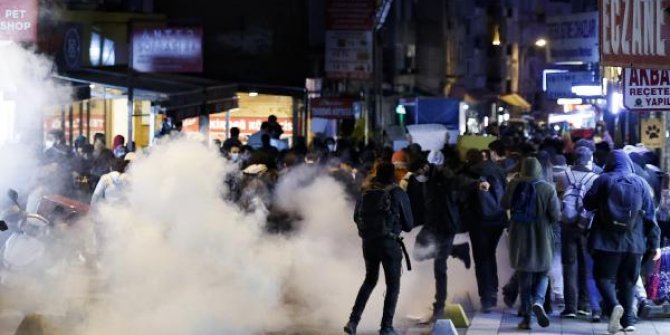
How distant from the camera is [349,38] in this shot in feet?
121

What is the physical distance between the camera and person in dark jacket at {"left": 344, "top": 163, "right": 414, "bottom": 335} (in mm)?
12656

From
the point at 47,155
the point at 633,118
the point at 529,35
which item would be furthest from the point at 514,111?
the point at 47,155

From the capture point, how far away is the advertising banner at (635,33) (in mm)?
11508

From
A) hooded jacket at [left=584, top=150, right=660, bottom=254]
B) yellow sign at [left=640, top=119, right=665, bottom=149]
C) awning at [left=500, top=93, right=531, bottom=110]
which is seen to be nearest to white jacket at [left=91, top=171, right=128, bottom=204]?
hooded jacket at [left=584, top=150, right=660, bottom=254]

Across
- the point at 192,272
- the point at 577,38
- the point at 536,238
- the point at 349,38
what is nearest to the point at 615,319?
the point at 536,238

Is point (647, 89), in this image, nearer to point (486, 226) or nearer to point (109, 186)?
point (486, 226)

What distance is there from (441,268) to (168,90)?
55.9 feet

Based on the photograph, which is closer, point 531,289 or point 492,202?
point 531,289

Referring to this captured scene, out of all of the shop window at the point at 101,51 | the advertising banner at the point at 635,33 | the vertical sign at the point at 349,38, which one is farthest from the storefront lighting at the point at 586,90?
the advertising banner at the point at 635,33

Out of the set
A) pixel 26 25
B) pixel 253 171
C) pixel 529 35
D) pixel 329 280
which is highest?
pixel 529 35

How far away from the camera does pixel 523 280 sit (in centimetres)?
1355

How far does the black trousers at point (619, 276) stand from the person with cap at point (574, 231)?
3.12ft

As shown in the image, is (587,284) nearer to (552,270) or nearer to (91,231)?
(552,270)

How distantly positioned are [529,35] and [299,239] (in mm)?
84084
